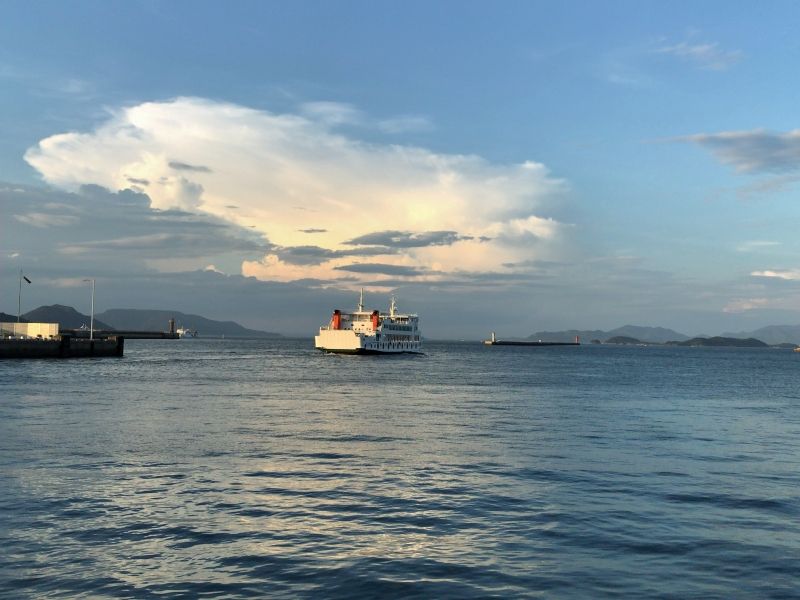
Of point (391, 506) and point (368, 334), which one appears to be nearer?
point (391, 506)

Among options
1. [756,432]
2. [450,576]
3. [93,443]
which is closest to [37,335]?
[93,443]

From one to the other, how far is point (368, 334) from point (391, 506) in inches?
5351

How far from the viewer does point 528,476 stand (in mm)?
22000

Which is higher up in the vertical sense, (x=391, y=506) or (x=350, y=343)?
(x=350, y=343)

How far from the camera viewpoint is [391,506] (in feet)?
58.3

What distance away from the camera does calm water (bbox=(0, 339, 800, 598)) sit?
12.4m

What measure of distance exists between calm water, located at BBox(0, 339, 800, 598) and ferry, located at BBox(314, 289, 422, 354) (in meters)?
110

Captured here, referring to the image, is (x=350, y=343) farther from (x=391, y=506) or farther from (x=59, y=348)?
(x=391, y=506)

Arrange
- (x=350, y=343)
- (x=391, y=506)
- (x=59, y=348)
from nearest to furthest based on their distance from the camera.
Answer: (x=391, y=506)
(x=59, y=348)
(x=350, y=343)

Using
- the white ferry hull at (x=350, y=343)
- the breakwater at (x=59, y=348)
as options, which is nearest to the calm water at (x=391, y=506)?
the breakwater at (x=59, y=348)

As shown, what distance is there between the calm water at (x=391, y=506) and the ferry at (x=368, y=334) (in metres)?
110

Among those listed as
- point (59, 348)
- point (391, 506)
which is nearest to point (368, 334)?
point (59, 348)

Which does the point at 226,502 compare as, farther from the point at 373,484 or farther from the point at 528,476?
the point at 528,476

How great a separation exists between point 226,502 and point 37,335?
114 m
